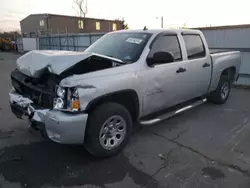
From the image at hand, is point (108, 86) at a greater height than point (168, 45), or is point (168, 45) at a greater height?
point (168, 45)

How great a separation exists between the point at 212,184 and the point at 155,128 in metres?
1.84

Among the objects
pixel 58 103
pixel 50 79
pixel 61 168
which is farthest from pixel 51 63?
pixel 61 168

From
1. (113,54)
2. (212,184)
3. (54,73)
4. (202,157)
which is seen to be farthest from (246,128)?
(54,73)

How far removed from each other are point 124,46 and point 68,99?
5.40 ft

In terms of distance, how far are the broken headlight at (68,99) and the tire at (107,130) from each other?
0.30 meters

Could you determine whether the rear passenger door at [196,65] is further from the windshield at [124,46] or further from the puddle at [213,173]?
the puddle at [213,173]

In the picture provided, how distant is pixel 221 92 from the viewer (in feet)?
19.2

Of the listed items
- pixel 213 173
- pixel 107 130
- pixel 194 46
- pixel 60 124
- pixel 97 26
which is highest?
pixel 97 26

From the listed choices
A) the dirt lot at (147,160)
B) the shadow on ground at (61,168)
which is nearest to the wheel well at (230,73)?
the dirt lot at (147,160)

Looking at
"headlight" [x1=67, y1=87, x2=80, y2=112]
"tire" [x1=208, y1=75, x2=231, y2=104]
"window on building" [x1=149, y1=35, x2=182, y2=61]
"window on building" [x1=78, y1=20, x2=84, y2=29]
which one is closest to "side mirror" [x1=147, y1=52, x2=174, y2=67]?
"window on building" [x1=149, y1=35, x2=182, y2=61]

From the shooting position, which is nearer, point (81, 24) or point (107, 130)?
point (107, 130)

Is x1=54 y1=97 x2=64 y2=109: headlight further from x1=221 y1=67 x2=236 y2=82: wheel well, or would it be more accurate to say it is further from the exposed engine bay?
x1=221 y1=67 x2=236 y2=82: wheel well

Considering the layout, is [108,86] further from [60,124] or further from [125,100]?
[60,124]

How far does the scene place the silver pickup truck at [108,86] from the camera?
2.81m
